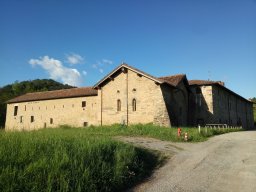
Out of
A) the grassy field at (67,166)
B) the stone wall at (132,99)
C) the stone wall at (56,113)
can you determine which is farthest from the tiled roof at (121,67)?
the grassy field at (67,166)

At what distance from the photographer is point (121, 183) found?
8344mm

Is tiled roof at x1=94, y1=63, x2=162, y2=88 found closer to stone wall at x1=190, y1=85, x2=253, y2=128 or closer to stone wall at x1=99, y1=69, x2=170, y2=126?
stone wall at x1=99, y1=69, x2=170, y2=126

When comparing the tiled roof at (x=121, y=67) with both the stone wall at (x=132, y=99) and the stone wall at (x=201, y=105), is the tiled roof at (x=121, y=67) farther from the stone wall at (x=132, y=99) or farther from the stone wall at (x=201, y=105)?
the stone wall at (x=201, y=105)

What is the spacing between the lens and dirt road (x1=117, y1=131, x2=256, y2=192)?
27.4 ft

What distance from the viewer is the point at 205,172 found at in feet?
33.0

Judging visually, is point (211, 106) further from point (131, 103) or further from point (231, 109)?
point (131, 103)

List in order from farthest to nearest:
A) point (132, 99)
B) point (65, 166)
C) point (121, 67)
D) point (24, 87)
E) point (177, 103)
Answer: point (24, 87), point (177, 103), point (121, 67), point (132, 99), point (65, 166)

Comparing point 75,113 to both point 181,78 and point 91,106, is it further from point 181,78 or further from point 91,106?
point 181,78

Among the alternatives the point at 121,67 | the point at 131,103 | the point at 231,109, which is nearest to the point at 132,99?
the point at 131,103

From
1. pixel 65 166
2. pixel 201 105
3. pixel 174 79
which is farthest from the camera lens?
pixel 201 105

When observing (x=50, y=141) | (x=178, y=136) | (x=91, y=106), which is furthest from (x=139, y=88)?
(x=50, y=141)

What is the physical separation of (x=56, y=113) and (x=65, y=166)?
29.8m

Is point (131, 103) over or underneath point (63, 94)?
underneath

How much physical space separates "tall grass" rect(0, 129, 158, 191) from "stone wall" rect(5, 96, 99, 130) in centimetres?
2235
